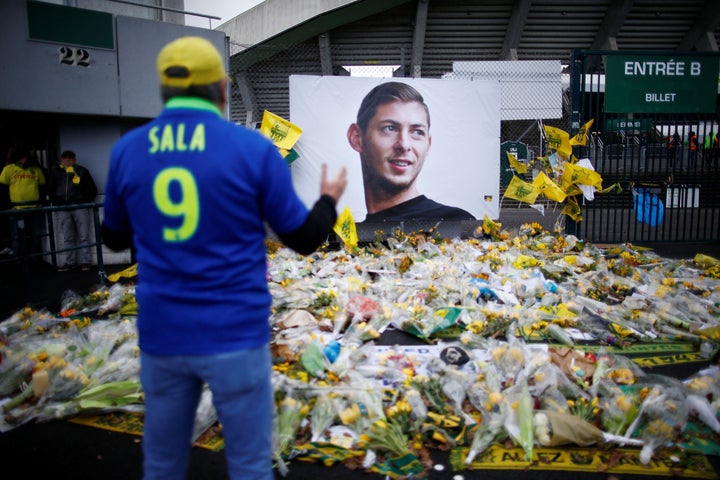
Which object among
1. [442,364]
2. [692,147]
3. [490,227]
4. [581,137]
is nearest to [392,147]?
[490,227]

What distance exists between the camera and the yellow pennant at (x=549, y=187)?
890 centimetres

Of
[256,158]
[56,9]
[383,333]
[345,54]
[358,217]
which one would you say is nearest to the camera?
[256,158]

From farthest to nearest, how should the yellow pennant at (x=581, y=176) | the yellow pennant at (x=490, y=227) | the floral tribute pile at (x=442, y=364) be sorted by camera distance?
the yellow pennant at (x=490, y=227)
the yellow pennant at (x=581, y=176)
the floral tribute pile at (x=442, y=364)

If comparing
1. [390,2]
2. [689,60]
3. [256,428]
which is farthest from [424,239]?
[390,2]

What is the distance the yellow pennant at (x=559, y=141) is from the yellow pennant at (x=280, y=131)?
4115mm

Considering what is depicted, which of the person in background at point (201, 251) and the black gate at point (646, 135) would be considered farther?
the black gate at point (646, 135)

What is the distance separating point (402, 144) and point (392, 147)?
0.19 metres

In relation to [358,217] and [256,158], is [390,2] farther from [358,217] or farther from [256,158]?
[256,158]

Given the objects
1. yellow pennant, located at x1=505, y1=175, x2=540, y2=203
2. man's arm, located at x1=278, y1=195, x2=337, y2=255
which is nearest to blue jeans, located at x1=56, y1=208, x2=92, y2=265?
yellow pennant, located at x1=505, y1=175, x2=540, y2=203

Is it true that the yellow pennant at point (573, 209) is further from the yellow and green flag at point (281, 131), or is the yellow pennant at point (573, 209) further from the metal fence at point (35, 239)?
the metal fence at point (35, 239)

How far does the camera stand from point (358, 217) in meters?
10.0

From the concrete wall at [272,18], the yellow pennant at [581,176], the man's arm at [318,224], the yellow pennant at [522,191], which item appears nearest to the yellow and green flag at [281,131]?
the yellow pennant at [522,191]

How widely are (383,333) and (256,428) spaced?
11.2 feet

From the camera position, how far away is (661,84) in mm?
9266
